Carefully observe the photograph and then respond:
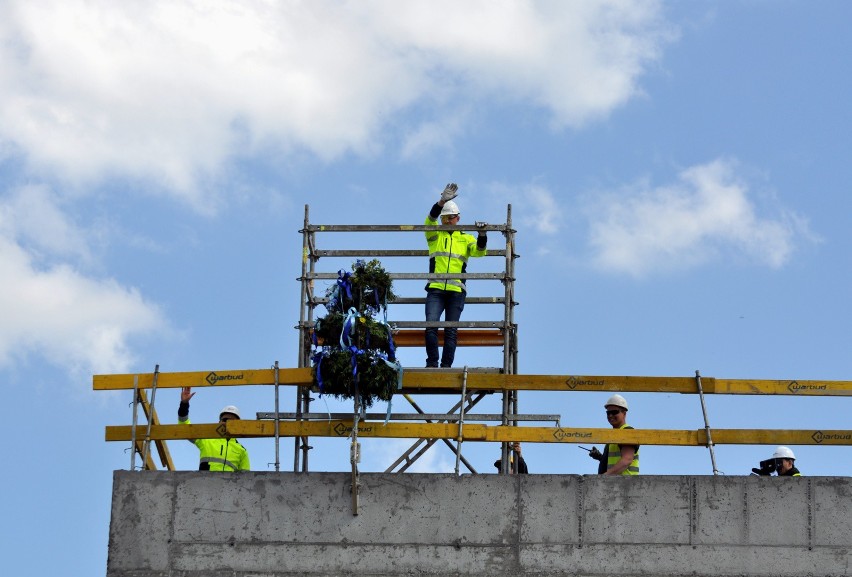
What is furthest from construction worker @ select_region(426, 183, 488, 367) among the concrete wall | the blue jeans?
the concrete wall

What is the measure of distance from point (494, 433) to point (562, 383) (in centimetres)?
98

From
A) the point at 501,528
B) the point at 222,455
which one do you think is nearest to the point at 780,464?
the point at 501,528

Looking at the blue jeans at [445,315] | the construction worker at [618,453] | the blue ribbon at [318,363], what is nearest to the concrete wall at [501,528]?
the construction worker at [618,453]

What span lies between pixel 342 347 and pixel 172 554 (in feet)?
8.45

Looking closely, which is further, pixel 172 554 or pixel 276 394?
pixel 276 394

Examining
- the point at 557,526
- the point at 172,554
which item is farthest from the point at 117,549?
the point at 557,526

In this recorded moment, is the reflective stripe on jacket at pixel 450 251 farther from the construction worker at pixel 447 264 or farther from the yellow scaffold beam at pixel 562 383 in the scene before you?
the yellow scaffold beam at pixel 562 383

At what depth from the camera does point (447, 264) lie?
55.5 feet

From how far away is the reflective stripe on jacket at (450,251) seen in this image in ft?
55.5

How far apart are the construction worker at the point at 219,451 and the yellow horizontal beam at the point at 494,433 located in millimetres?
578

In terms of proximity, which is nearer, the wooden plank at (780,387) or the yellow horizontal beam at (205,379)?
the wooden plank at (780,387)

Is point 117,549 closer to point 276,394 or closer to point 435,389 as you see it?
point 276,394

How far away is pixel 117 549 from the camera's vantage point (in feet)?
46.0

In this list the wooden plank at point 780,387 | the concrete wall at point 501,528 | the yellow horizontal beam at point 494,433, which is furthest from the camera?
the wooden plank at point 780,387
